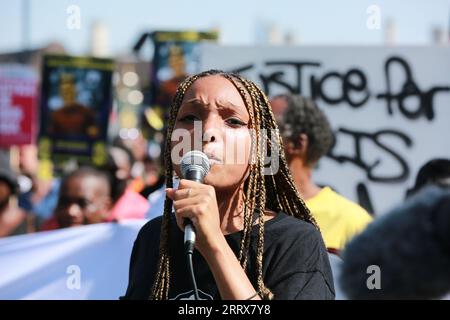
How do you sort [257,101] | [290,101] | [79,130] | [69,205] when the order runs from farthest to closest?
[79,130] < [69,205] < [290,101] < [257,101]

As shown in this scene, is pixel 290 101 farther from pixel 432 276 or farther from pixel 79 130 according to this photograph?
pixel 79 130

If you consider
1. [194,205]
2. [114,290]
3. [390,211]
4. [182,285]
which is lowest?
[114,290]

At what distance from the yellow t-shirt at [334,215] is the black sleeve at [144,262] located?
1.26 m

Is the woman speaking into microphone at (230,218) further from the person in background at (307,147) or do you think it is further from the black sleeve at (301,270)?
the person in background at (307,147)

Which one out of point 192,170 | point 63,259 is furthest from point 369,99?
point 192,170

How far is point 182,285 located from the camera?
1.93 m

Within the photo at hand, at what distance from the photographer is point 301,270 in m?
1.84

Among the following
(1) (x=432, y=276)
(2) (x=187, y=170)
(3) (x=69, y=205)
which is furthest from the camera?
(3) (x=69, y=205)

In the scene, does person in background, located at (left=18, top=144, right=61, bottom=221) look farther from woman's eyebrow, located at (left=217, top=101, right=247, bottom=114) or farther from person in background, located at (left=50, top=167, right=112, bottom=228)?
woman's eyebrow, located at (left=217, top=101, right=247, bottom=114)

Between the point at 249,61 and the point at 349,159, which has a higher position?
the point at 249,61

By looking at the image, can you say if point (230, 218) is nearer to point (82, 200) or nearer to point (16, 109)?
point (82, 200)

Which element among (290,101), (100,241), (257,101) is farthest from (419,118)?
(257,101)

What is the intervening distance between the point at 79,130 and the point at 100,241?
5422 mm

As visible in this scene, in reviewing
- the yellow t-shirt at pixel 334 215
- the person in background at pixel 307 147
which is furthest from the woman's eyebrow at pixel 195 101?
the person in background at pixel 307 147
